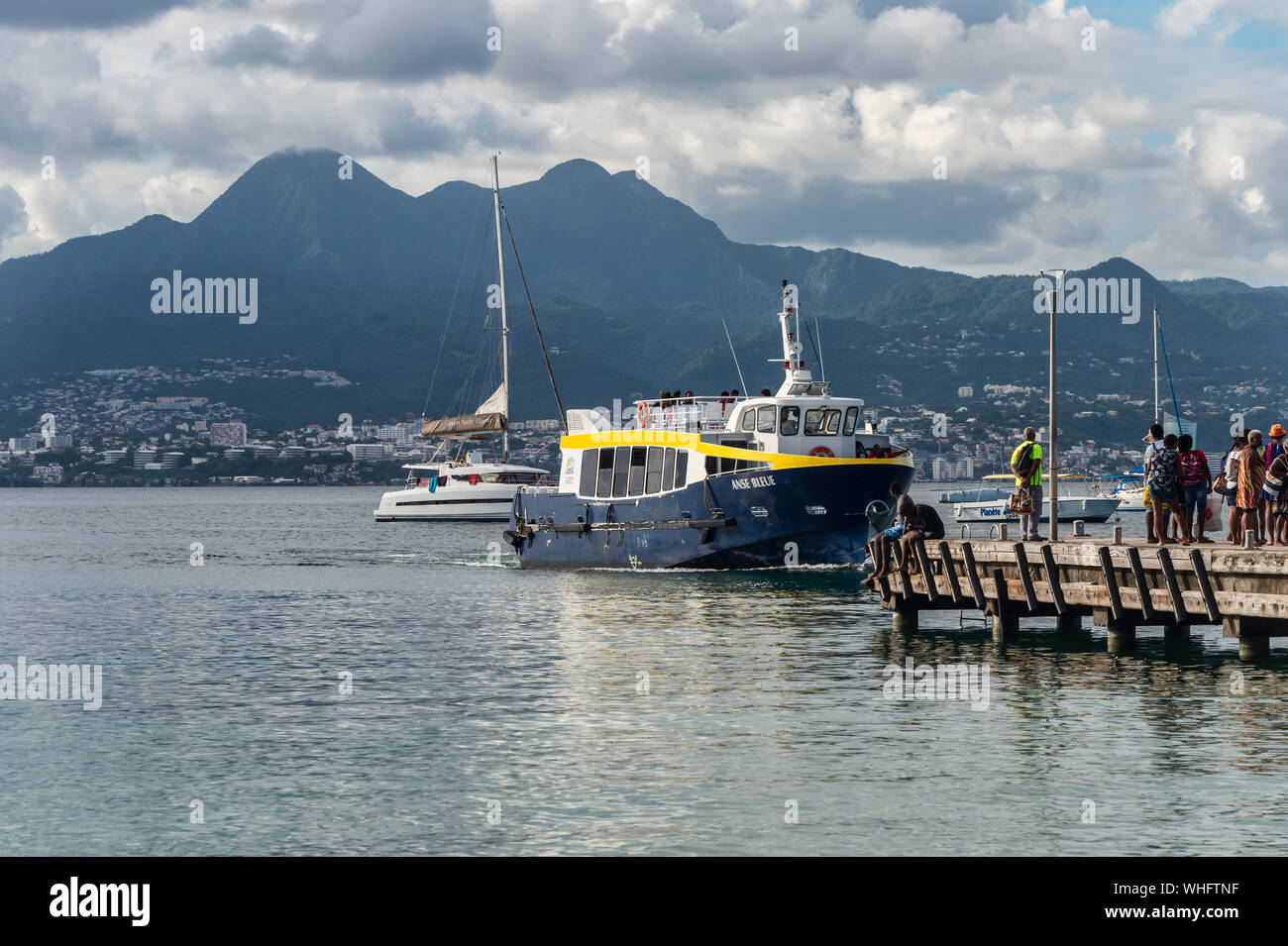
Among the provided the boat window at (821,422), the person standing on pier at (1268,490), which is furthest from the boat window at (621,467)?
the person standing on pier at (1268,490)

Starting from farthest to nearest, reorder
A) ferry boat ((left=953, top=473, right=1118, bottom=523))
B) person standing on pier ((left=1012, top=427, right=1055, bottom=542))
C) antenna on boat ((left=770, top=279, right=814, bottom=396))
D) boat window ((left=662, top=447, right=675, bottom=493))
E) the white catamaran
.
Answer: the white catamaran
ferry boat ((left=953, top=473, right=1118, bottom=523))
boat window ((left=662, top=447, right=675, bottom=493))
antenna on boat ((left=770, top=279, right=814, bottom=396))
person standing on pier ((left=1012, top=427, right=1055, bottom=542))

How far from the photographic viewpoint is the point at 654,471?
4962 cm

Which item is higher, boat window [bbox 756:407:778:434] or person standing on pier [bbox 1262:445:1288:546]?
boat window [bbox 756:407:778:434]

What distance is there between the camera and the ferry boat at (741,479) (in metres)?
46.4

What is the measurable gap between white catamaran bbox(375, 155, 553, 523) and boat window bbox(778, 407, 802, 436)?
50213 mm

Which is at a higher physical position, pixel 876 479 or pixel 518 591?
pixel 876 479

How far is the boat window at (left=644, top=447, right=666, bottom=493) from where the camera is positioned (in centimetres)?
4941

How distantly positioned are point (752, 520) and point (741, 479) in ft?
4.64

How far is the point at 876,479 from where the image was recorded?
46.5 meters

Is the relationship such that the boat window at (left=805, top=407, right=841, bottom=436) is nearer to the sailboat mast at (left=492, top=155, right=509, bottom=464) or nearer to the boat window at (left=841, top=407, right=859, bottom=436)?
the boat window at (left=841, top=407, right=859, bottom=436)

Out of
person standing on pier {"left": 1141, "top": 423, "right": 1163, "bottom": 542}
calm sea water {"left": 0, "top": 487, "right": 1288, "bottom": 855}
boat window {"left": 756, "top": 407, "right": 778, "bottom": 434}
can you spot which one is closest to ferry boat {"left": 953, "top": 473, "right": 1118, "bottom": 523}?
boat window {"left": 756, "top": 407, "right": 778, "bottom": 434}

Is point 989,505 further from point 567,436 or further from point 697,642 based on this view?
point 697,642

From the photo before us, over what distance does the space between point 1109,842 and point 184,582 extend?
46.7 metres

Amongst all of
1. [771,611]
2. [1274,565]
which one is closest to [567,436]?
[771,611]
